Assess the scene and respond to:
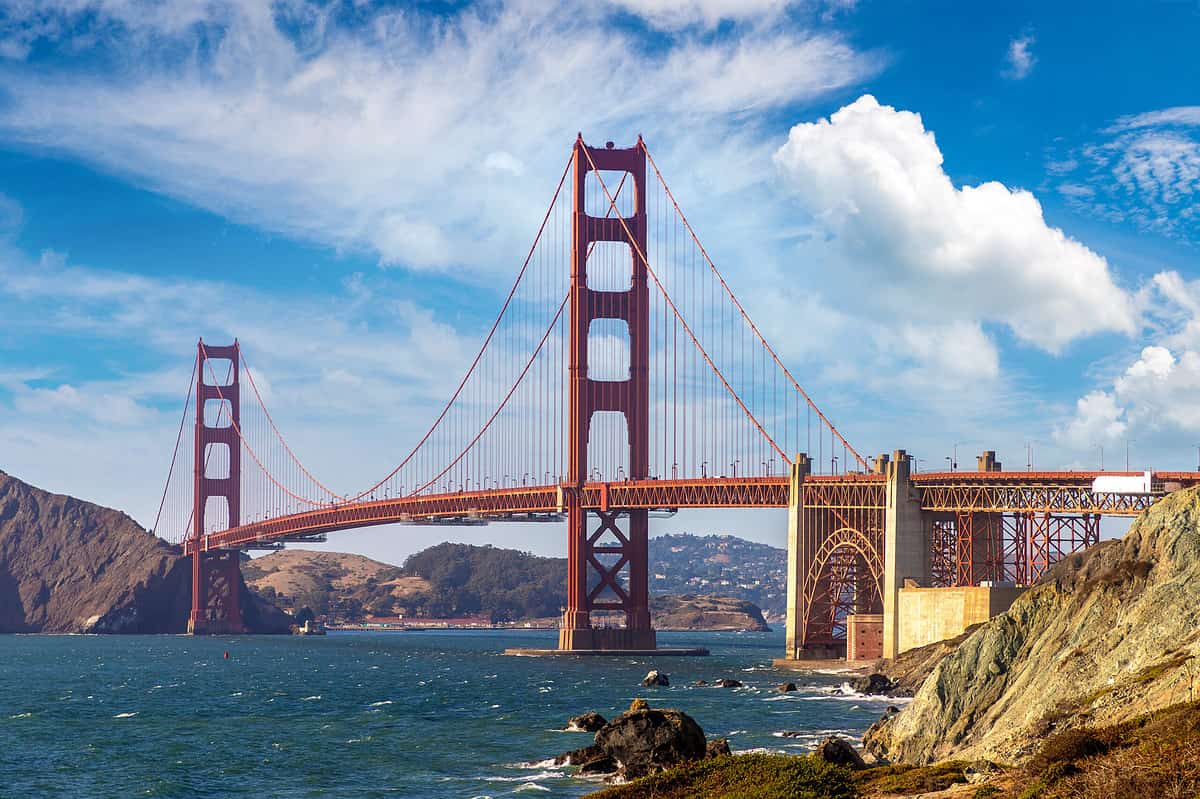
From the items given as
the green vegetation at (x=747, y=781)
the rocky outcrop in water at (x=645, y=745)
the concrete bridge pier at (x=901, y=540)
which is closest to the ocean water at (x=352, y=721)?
the rocky outcrop in water at (x=645, y=745)

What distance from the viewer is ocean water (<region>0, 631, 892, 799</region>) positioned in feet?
158

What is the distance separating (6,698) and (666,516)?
47.0 meters

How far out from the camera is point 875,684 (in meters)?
71.9

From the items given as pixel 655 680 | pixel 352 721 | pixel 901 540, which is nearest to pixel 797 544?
pixel 901 540

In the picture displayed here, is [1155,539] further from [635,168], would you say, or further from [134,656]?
[134,656]

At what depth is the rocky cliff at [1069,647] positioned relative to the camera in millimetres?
38875

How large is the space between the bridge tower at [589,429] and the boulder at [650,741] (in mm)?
63394

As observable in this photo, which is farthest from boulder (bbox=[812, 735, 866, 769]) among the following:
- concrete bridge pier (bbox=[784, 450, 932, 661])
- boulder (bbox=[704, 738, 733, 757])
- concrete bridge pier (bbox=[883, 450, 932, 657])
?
concrete bridge pier (bbox=[883, 450, 932, 657])

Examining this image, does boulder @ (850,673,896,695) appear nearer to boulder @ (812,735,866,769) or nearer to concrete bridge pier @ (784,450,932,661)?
concrete bridge pier @ (784,450,932,661)

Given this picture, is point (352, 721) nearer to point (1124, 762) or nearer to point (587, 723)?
point (587, 723)

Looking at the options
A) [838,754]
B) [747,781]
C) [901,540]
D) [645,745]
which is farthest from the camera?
[901,540]

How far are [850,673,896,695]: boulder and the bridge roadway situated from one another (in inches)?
520

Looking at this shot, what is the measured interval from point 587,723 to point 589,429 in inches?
2271

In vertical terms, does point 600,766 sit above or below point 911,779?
below
